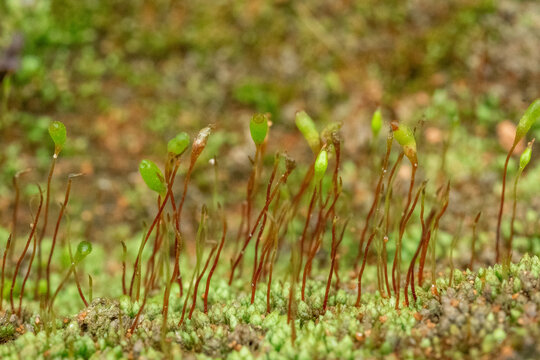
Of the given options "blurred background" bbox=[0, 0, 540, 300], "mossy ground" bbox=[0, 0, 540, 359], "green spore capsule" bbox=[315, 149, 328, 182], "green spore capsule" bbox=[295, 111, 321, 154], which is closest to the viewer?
"green spore capsule" bbox=[315, 149, 328, 182]

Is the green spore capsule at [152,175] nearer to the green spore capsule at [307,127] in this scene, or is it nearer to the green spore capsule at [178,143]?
the green spore capsule at [178,143]

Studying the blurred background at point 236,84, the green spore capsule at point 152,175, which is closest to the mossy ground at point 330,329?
the green spore capsule at point 152,175

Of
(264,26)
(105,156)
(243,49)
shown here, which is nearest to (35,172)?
(105,156)

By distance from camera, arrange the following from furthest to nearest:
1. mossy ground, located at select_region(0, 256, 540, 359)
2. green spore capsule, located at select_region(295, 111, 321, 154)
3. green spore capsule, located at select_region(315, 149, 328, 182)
Answer: green spore capsule, located at select_region(295, 111, 321, 154)
green spore capsule, located at select_region(315, 149, 328, 182)
mossy ground, located at select_region(0, 256, 540, 359)

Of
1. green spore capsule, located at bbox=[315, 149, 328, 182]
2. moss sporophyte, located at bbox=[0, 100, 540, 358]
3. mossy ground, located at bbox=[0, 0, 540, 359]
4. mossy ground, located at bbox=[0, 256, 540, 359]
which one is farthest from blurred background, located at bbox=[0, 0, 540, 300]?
green spore capsule, located at bbox=[315, 149, 328, 182]

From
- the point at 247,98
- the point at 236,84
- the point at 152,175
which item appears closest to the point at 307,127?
the point at 152,175

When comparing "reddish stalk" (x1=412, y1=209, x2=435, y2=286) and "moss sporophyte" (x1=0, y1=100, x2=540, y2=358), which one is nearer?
"moss sporophyte" (x1=0, y1=100, x2=540, y2=358)

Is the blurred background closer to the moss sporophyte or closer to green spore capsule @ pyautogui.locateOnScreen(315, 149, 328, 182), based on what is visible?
the moss sporophyte
